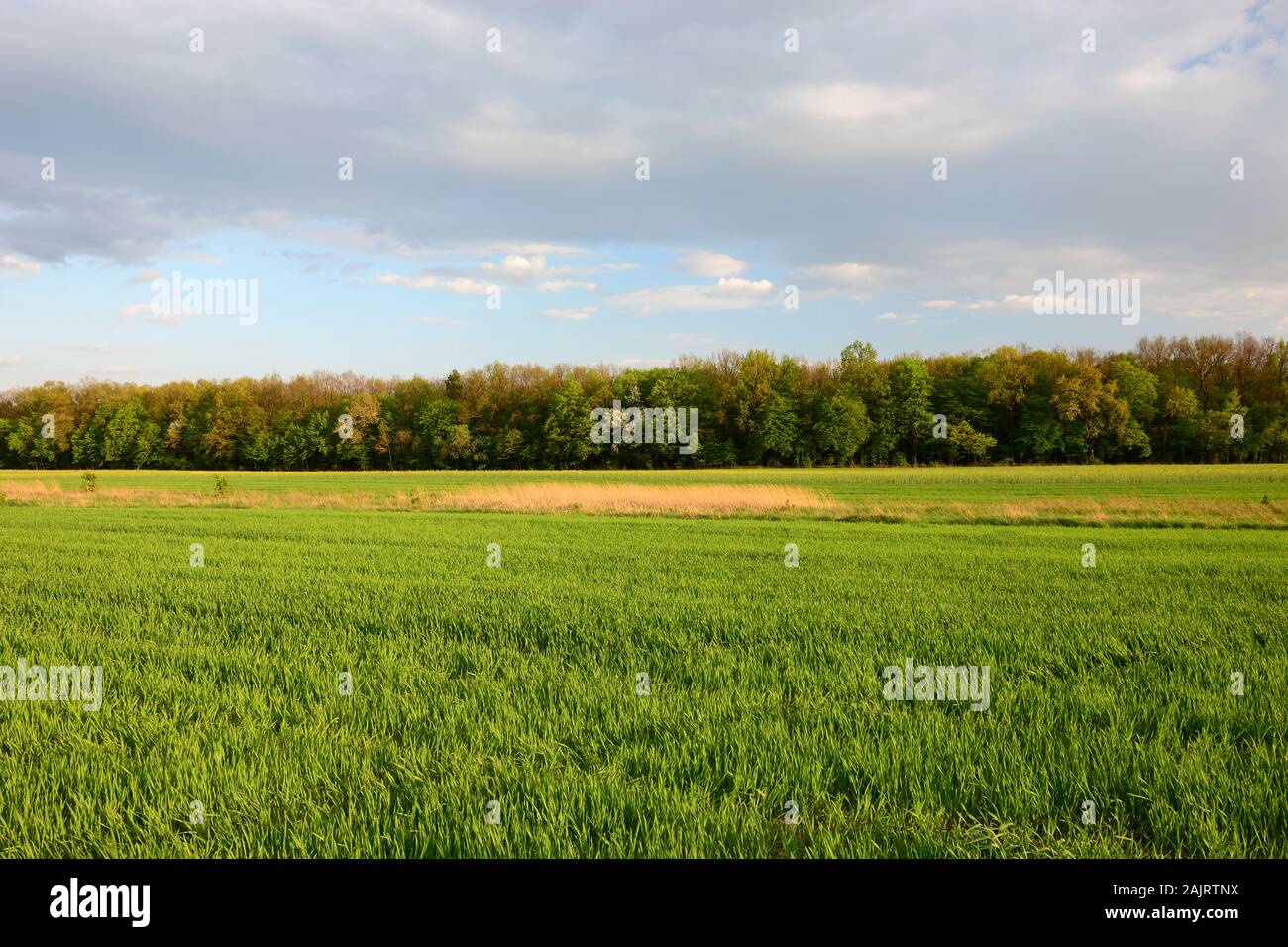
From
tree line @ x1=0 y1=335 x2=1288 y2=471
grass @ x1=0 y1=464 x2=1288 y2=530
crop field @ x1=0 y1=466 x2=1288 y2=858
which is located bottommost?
grass @ x1=0 y1=464 x2=1288 y2=530

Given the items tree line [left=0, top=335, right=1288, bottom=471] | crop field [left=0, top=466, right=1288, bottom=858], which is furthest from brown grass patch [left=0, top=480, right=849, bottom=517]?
tree line [left=0, top=335, right=1288, bottom=471]

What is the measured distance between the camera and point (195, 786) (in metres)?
4.32

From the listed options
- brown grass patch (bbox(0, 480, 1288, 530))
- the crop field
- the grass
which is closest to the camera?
the crop field

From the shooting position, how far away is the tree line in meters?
81.4

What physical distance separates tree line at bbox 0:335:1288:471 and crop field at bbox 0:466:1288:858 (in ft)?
229

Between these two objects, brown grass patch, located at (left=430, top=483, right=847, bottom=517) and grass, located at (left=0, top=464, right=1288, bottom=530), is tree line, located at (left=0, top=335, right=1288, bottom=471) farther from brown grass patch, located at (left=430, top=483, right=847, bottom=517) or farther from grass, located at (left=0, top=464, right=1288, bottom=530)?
brown grass patch, located at (left=430, top=483, right=847, bottom=517)

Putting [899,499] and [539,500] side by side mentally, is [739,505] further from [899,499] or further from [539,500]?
[899,499]

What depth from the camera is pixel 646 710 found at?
18.4 ft

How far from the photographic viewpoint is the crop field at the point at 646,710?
12.7 feet

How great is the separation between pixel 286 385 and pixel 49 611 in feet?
338

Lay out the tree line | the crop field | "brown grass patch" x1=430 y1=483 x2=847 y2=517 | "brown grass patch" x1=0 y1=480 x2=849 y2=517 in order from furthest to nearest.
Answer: the tree line, "brown grass patch" x1=0 y1=480 x2=849 y2=517, "brown grass patch" x1=430 y1=483 x2=847 y2=517, the crop field

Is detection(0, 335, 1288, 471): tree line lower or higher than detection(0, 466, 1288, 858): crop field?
higher

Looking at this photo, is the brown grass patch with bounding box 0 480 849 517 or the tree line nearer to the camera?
the brown grass patch with bounding box 0 480 849 517
